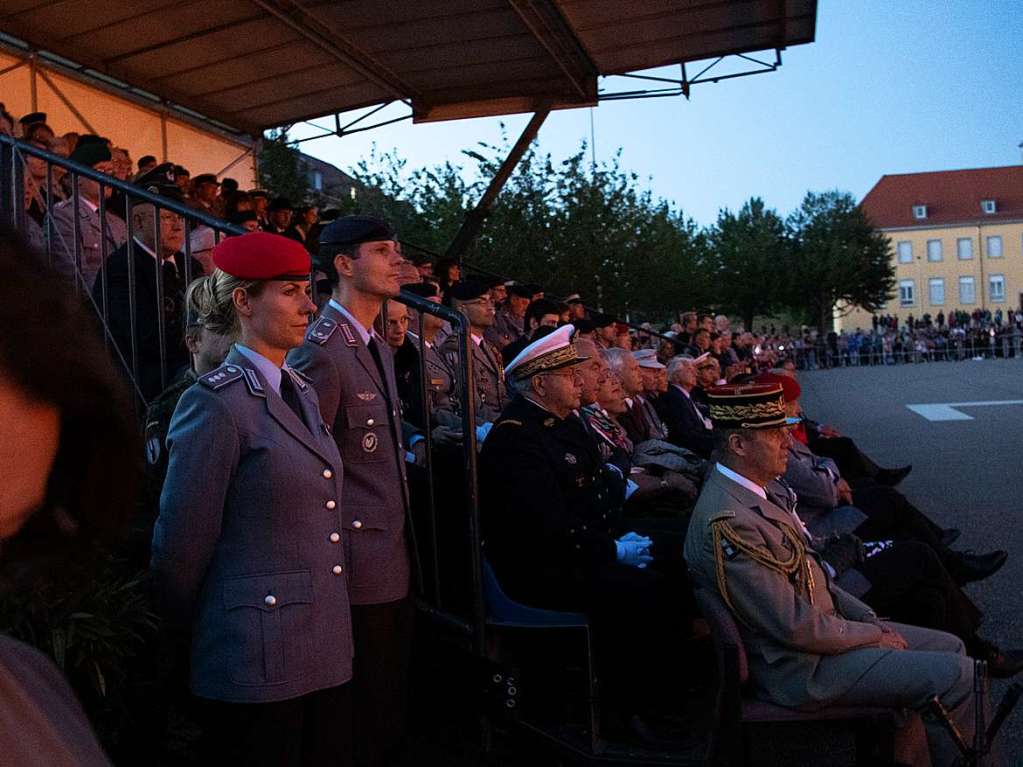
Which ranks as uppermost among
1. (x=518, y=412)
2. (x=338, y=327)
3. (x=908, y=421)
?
(x=338, y=327)

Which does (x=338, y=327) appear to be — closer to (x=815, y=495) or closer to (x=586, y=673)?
(x=586, y=673)

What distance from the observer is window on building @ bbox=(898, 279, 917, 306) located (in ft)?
294

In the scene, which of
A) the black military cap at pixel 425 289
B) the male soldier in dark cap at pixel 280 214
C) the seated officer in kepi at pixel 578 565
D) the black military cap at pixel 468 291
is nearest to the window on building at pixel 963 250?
the male soldier in dark cap at pixel 280 214

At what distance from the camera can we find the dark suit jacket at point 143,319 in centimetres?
470

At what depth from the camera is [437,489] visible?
472cm

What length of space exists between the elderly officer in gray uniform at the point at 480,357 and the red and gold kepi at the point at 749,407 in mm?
1938

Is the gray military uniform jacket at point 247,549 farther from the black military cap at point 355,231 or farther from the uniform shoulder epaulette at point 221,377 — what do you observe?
the black military cap at point 355,231

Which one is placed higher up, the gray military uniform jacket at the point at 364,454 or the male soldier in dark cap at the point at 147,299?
the male soldier in dark cap at the point at 147,299

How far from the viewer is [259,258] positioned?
3148mm

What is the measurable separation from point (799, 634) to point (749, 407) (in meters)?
0.95

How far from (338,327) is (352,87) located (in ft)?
30.4

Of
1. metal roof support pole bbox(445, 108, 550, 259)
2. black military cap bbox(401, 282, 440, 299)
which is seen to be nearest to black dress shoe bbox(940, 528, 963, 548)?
black military cap bbox(401, 282, 440, 299)

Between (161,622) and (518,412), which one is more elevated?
(518,412)

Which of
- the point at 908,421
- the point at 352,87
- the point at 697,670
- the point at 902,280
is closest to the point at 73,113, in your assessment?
the point at 352,87
